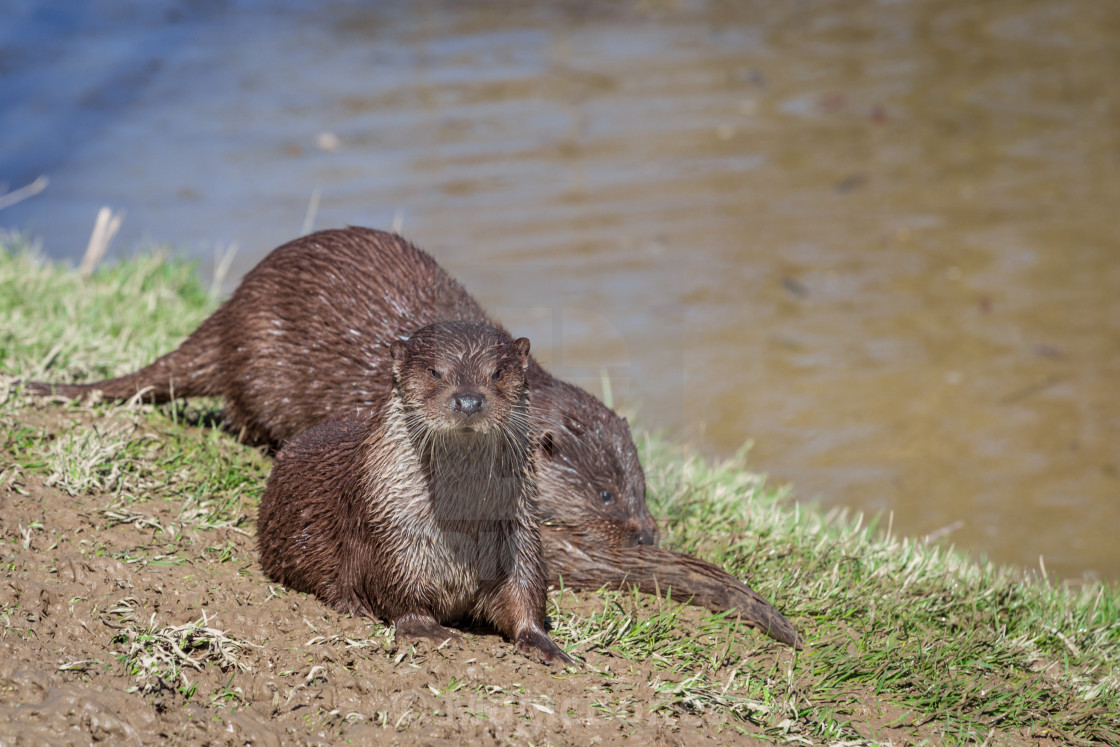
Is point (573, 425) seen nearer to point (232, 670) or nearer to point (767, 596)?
point (767, 596)

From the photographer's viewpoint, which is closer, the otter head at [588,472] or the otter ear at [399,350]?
the otter ear at [399,350]

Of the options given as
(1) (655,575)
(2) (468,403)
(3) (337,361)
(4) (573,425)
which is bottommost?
(1) (655,575)

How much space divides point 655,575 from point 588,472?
0.39 meters

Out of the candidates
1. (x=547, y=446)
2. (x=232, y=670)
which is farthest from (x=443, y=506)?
(x=547, y=446)

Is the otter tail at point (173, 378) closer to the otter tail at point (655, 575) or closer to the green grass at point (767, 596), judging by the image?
the green grass at point (767, 596)

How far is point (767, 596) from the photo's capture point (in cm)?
336

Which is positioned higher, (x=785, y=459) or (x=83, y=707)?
(x=83, y=707)

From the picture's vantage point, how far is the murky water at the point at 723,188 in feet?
19.5

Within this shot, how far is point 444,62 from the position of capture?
34.5 ft

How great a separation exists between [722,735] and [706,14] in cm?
986

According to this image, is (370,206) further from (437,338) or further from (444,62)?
(437,338)

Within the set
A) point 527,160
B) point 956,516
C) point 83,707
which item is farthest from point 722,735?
point 527,160

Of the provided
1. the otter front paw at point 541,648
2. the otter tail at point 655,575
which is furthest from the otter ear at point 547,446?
the otter front paw at point 541,648

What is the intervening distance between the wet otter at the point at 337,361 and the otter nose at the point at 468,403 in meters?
0.83
